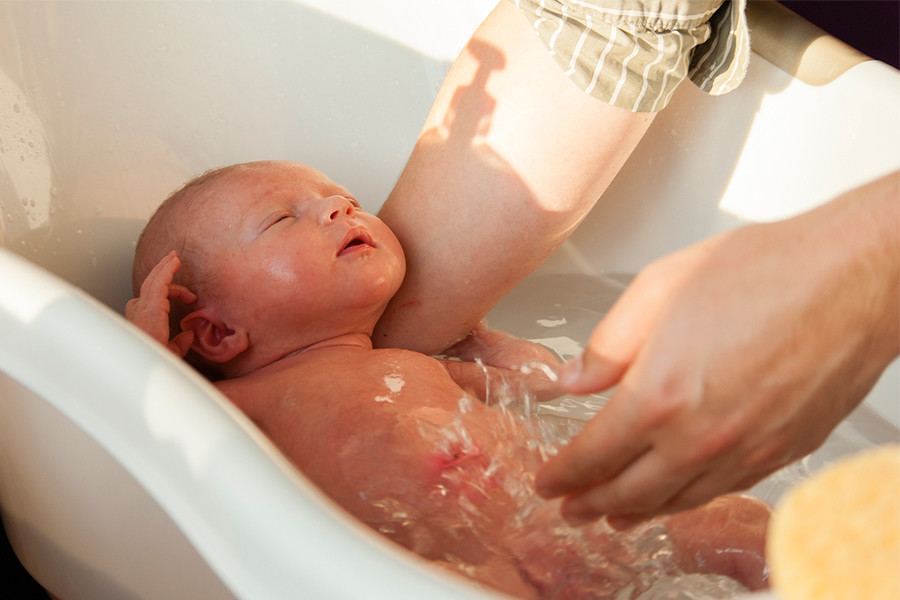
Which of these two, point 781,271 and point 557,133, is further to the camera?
point 557,133

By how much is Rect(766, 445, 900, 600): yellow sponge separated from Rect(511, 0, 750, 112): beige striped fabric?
2.51 ft

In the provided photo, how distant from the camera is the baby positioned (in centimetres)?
74

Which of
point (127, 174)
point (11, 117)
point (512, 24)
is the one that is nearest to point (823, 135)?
point (512, 24)

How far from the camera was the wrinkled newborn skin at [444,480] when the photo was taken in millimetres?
721

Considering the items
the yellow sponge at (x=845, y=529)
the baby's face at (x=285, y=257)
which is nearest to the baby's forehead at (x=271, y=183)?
the baby's face at (x=285, y=257)

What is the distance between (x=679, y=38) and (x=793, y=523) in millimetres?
814

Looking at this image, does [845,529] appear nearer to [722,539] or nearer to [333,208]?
[722,539]

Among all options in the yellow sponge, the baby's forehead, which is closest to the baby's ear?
the baby's forehead

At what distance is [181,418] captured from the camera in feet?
1.70

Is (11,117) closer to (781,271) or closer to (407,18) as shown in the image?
(407,18)

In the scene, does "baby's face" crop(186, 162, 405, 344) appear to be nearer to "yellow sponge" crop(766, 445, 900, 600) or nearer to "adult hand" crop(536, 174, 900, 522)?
"adult hand" crop(536, 174, 900, 522)

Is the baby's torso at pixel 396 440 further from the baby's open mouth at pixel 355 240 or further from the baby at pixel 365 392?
the baby's open mouth at pixel 355 240

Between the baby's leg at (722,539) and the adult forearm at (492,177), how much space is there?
0.45 m

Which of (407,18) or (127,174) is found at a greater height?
(407,18)
